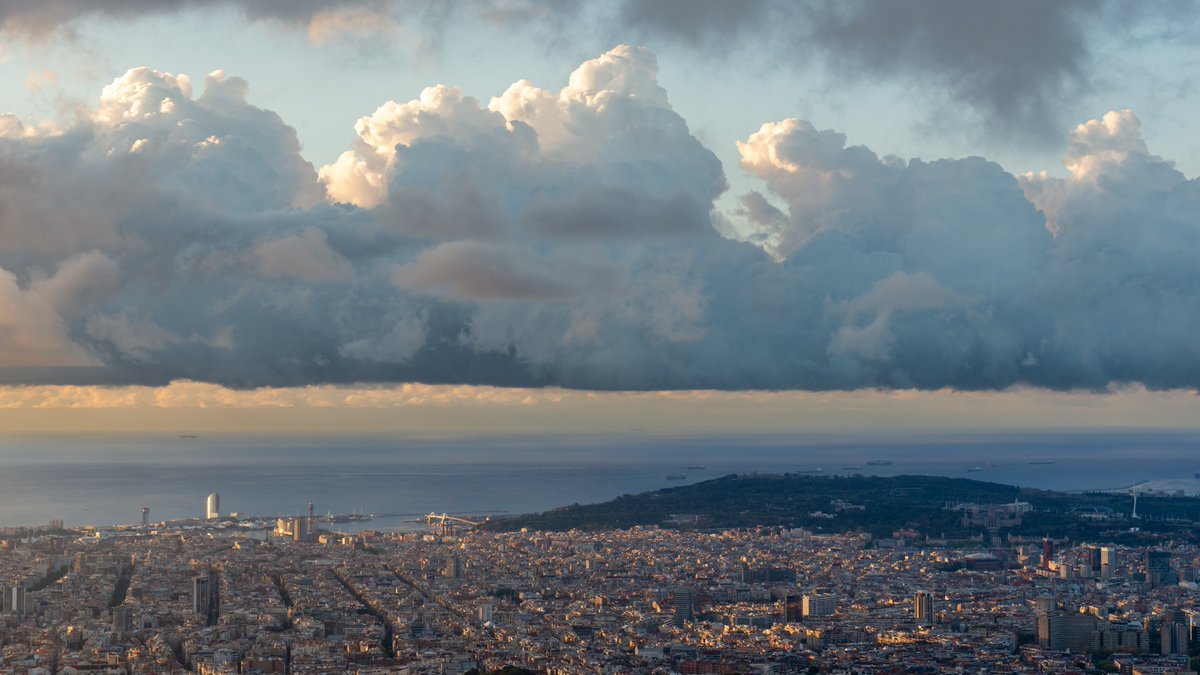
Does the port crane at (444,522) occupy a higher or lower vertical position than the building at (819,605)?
higher

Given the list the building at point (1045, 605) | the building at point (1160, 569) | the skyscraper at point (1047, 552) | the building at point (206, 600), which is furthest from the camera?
the skyscraper at point (1047, 552)

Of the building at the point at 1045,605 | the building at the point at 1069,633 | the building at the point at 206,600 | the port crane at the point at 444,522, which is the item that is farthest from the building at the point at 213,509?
the building at the point at 1069,633

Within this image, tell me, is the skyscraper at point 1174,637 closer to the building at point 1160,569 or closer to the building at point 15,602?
the building at point 1160,569

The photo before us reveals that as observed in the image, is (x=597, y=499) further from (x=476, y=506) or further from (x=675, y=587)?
(x=675, y=587)

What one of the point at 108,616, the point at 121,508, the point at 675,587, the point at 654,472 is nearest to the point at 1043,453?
the point at 654,472

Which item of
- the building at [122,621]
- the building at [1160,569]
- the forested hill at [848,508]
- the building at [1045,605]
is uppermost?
the forested hill at [848,508]

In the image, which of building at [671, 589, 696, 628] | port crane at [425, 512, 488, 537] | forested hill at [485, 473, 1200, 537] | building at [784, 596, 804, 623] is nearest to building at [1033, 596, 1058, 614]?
building at [784, 596, 804, 623]
